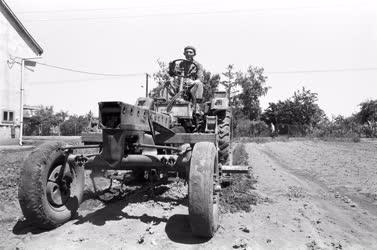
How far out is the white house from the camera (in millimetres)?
21272

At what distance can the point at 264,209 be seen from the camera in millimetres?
6203

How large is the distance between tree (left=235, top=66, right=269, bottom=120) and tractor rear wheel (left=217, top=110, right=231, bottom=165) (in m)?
54.0

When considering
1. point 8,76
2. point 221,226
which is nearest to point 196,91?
point 221,226

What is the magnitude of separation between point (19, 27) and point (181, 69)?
1875 centimetres

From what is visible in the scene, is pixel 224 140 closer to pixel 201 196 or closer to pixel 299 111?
pixel 201 196

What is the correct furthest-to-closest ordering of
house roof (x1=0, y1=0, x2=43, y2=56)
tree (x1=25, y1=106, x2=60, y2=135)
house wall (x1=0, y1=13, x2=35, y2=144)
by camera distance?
tree (x1=25, y1=106, x2=60, y2=135) → house roof (x1=0, y1=0, x2=43, y2=56) → house wall (x1=0, y1=13, x2=35, y2=144)

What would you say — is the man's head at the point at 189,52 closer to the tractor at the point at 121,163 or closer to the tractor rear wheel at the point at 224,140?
the tractor rear wheel at the point at 224,140

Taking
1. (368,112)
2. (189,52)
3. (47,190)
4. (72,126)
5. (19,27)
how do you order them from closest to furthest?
(47,190)
(189,52)
(19,27)
(368,112)
(72,126)

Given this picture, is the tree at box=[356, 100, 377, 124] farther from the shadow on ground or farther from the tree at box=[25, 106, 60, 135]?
the shadow on ground

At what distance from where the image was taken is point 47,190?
5.15 metres

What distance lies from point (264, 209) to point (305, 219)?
28.9 inches

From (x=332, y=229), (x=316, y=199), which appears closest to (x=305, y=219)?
(x=332, y=229)

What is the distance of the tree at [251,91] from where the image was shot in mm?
62219

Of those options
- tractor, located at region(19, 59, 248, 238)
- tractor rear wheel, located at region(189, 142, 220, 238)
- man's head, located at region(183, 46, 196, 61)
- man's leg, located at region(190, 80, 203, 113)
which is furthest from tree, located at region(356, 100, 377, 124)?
tractor rear wheel, located at region(189, 142, 220, 238)
